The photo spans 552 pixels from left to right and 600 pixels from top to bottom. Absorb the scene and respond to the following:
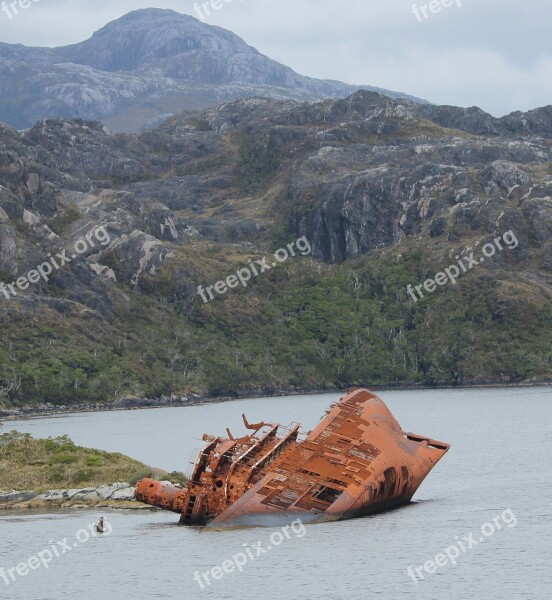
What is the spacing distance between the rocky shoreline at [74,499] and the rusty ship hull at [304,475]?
8.89m

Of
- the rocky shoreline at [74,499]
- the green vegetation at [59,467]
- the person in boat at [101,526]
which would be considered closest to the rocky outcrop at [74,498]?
the rocky shoreline at [74,499]

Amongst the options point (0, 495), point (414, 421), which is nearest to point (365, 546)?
point (0, 495)

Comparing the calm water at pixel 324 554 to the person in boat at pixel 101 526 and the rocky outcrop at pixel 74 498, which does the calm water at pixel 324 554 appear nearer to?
the person in boat at pixel 101 526

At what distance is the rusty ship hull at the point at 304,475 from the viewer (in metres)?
73.4

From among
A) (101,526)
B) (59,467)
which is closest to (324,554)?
(101,526)

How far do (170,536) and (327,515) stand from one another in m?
9.63

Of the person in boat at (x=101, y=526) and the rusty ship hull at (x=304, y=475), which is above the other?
the rusty ship hull at (x=304, y=475)

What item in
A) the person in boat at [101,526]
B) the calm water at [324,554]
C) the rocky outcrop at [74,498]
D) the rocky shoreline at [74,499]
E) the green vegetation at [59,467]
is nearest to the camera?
the calm water at [324,554]

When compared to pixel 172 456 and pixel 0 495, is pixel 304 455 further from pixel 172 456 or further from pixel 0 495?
pixel 172 456

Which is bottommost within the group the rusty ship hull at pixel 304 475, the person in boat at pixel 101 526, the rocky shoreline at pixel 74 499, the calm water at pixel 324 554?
the rocky shoreline at pixel 74 499

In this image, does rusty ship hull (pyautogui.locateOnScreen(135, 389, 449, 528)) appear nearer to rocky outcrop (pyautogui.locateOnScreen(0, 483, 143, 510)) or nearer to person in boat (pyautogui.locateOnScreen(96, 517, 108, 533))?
person in boat (pyautogui.locateOnScreen(96, 517, 108, 533))

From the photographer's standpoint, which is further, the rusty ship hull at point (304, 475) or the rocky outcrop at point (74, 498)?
the rocky outcrop at point (74, 498)

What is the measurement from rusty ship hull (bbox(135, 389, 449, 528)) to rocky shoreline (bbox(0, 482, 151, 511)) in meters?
8.89

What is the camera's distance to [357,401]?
264ft
